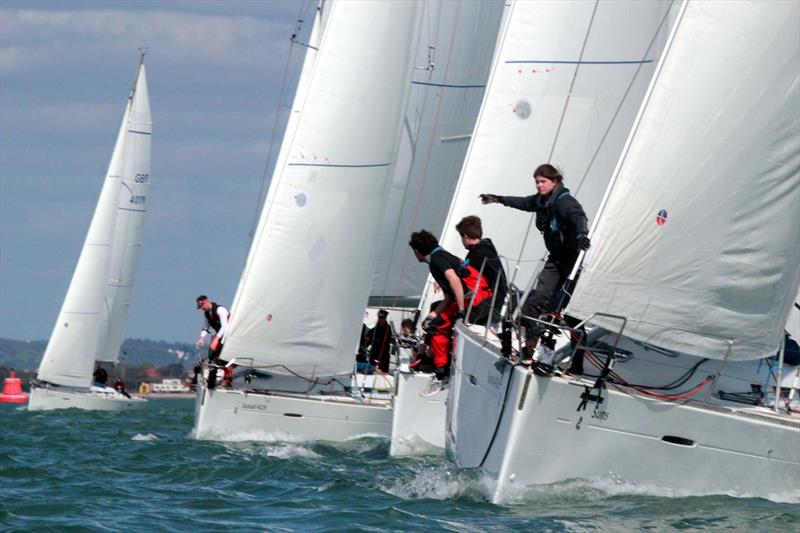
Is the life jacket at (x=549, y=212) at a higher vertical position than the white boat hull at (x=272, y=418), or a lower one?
higher

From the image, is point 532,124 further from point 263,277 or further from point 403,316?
point 403,316

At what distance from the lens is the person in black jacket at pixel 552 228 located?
10.9m

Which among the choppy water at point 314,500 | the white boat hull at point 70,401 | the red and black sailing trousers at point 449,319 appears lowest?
the choppy water at point 314,500

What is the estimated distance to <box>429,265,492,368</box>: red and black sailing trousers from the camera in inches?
512

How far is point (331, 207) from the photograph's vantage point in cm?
1920

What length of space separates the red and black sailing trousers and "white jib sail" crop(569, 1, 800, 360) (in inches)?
81.7

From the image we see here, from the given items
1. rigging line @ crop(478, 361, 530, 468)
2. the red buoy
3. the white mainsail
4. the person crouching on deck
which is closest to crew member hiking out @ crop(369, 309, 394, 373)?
the person crouching on deck

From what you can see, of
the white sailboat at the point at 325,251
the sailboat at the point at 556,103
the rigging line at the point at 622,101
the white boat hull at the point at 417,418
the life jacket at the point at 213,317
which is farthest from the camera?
the life jacket at the point at 213,317

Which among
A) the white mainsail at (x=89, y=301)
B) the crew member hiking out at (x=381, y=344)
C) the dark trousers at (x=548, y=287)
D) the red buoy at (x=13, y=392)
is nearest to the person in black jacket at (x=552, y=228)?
the dark trousers at (x=548, y=287)

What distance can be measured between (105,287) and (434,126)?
1833 cm

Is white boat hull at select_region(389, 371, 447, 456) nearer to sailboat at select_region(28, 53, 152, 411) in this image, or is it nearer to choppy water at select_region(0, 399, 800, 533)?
choppy water at select_region(0, 399, 800, 533)

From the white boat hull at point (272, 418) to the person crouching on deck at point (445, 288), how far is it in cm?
434

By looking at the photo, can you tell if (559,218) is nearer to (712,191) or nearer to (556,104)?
(712,191)

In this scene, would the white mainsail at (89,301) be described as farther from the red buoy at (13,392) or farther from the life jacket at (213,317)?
the life jacket at (213,317)
